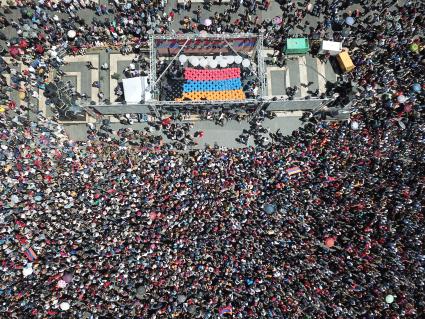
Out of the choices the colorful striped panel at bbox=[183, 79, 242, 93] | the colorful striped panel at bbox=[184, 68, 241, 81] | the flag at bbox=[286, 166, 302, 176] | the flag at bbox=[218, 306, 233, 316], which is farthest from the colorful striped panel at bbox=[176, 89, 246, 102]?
the flag at bbox=[218, 306, 233, 316]

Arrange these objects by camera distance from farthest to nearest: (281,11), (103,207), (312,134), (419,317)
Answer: (281,11) → (312,134) → (103,207) → (419,317)

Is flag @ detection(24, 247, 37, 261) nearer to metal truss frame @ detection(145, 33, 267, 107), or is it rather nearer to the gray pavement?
the gray pavement

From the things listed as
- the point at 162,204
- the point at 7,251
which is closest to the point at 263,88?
the point at 162,204

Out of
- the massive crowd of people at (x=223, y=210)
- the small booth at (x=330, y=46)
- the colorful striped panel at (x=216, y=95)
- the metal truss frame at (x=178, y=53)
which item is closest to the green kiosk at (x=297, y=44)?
the small booth at (x=330, y=46)

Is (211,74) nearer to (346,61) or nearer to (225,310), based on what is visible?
(346,61)

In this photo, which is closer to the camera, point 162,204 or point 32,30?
point 162,204

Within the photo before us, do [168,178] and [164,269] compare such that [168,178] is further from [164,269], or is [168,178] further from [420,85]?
[420,85]
